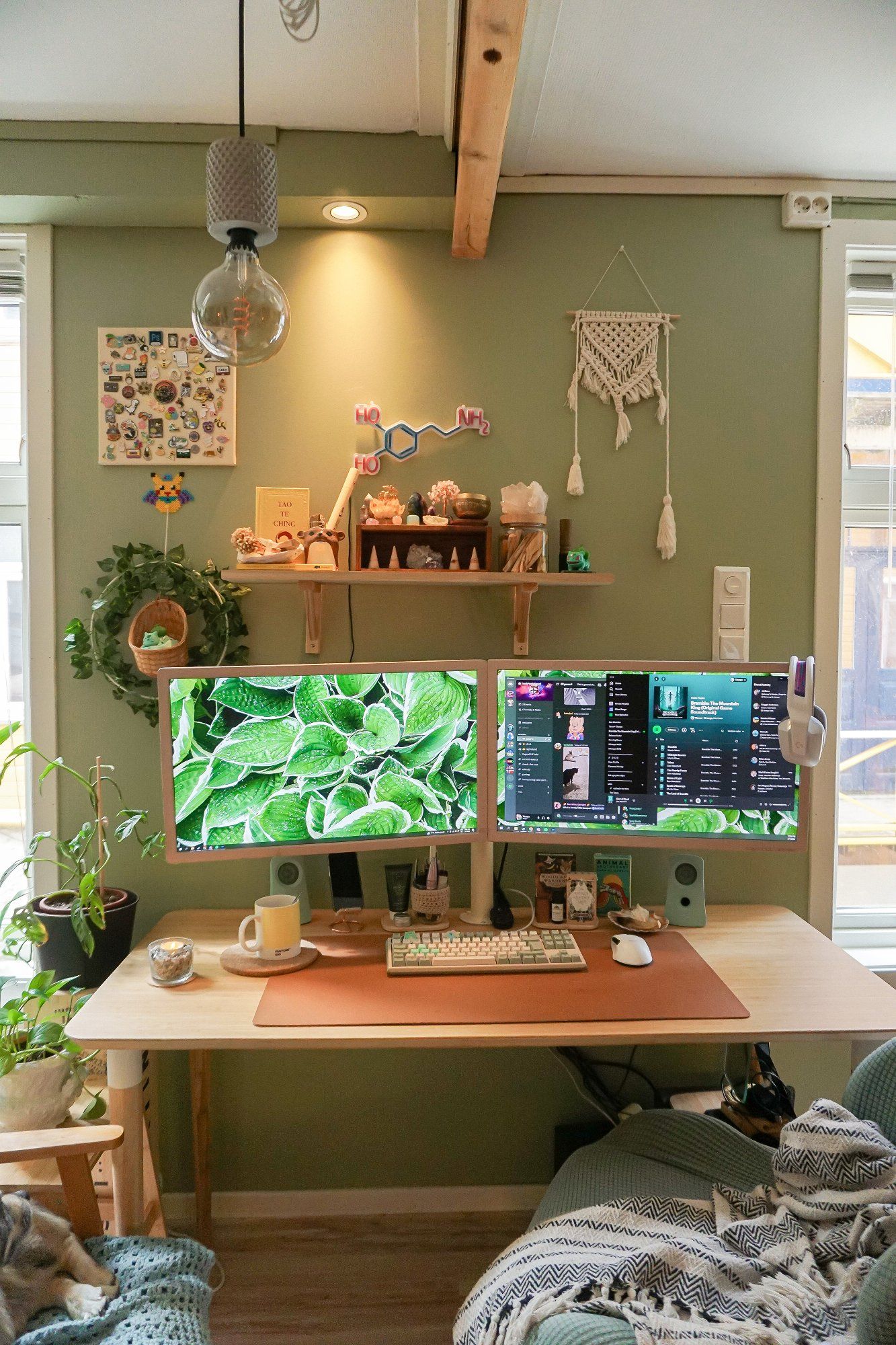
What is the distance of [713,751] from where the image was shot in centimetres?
182

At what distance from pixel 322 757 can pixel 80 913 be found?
1.78 ft

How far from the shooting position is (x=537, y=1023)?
4.74 ft

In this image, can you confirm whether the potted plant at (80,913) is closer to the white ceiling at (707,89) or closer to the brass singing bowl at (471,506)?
the brass singing bowl at (471,506)

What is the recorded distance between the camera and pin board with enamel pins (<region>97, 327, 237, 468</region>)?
1.98 m

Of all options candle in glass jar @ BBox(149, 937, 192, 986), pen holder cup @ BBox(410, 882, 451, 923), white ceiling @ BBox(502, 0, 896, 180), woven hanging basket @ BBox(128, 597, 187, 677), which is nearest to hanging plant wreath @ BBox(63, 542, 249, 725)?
woven hanging basket @ BBox(128, 597, 187, 677)

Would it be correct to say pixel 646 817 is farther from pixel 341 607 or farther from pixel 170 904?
pixel 170 904

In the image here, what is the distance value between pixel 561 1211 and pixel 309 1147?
85cm

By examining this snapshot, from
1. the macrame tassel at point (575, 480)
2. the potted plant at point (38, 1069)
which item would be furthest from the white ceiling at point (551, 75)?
the potted plant at point (38, 1069)

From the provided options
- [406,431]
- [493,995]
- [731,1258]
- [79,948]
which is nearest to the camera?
[731,1258]

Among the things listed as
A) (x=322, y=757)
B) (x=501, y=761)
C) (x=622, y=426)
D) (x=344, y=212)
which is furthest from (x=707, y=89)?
(x=322, y=757)

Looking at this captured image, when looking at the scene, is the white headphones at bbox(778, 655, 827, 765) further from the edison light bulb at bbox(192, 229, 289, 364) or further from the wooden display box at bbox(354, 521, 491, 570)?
the edison light bulb at bbox(192, 229, 289, 364)

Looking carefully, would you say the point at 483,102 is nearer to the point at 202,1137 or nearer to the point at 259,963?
the point at 259,963

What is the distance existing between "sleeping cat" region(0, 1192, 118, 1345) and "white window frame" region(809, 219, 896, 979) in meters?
1.62

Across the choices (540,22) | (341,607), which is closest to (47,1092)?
(341,607)
